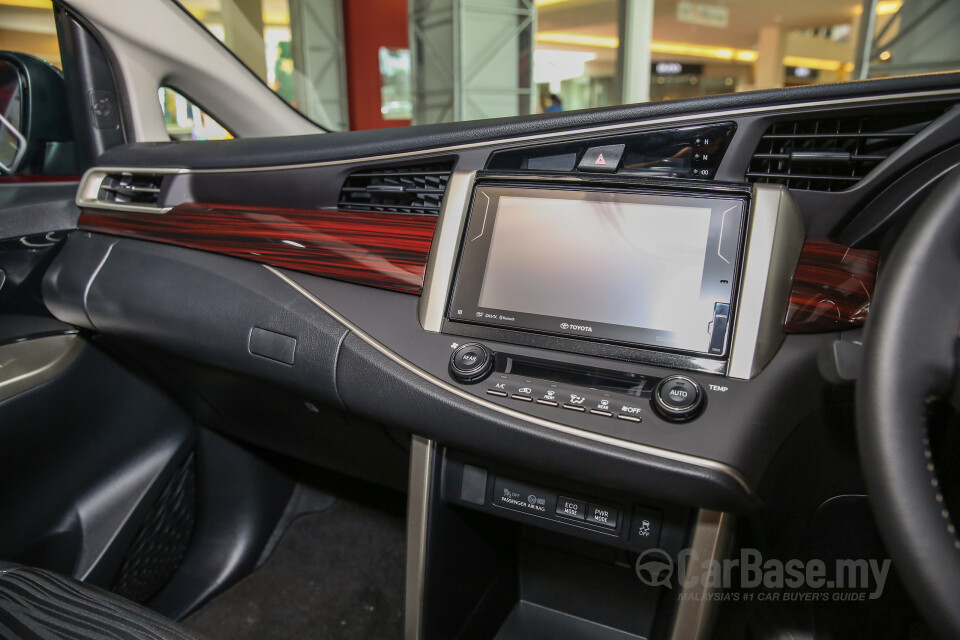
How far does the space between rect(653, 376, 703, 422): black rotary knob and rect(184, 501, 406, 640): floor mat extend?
950 millimetres

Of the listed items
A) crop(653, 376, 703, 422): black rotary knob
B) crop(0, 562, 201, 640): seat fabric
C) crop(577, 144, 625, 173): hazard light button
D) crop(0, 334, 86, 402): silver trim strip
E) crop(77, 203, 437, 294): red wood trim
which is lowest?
crop(0, 562, 201, 640): seat fabric

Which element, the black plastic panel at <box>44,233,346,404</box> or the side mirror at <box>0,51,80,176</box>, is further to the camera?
the side mirror at <box>0,51,80,176</box>

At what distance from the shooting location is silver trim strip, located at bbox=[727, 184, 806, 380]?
649mm

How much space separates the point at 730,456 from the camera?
2.03ft

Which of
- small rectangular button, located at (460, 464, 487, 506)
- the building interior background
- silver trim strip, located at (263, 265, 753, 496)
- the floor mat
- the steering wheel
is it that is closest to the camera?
the steering wheel

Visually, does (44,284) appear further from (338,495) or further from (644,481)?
(644,481)

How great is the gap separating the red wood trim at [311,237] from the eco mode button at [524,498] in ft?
0.92

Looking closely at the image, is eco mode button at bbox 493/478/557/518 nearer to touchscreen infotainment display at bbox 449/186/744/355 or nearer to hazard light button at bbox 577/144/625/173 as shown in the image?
touchscreen infotainment display at bbox 449/186/744/355

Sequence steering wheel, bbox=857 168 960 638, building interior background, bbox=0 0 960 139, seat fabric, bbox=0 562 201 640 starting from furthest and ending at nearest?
building interior background, bbox=0 0 960 139, seat fabric, bbox=0 562 201 640, steering wheel, bbox=857 168 960 638

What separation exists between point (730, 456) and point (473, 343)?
0.31m

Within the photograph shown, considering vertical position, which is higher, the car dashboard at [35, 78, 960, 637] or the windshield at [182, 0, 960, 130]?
the windshield at [182, 0, 960, 130]

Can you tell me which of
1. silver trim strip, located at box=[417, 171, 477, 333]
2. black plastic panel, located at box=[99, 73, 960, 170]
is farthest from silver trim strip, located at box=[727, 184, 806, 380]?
silver trim strip, located at box=[417, 171, 477, 333]

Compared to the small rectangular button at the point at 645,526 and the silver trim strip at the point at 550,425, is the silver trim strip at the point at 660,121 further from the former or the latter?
the small rectangular button at the point at 645,526

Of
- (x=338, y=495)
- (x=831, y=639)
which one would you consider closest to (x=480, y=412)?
(x=831, y=639)
